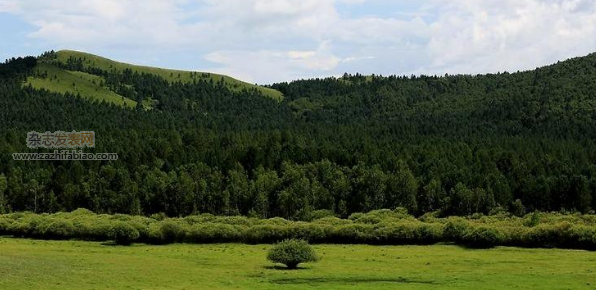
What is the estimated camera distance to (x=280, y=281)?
6944 centimetres

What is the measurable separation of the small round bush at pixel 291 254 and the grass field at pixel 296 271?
4.29 feet

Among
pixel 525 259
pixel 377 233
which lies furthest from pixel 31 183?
pixel 525 259

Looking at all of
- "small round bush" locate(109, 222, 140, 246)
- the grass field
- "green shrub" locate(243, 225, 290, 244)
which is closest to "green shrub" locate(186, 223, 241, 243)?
"green shrub" locate(243, 225, 290, 244)

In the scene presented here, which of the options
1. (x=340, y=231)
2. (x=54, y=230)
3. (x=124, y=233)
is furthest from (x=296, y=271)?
(x=54, y=230)

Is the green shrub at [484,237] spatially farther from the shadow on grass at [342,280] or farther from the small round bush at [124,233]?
the small round bush at [124,233]

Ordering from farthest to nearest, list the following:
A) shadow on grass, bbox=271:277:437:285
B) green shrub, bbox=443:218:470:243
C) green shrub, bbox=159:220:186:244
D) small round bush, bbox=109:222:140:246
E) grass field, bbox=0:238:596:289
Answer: green shrub, bbox=159:220:186:244 → small round bush, bbox=109:222:140:246 → green shrub, bbox=443:218:470:243 → shadow on grass, bbox=271:277:437:285 → grass field, bbox=0:238:596:289

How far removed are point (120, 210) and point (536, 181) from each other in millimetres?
99795

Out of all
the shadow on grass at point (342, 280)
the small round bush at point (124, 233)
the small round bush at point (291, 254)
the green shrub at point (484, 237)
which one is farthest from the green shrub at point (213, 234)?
the shadow on grass at point (342, 280)

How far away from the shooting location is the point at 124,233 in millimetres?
113438

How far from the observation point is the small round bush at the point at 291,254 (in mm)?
80750

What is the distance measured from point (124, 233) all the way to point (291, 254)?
42374 millimetres

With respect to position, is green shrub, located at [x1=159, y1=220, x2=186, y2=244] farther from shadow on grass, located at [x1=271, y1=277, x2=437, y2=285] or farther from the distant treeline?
shadow on grass, located at [x1=271, y1=277, x2=437, y2=285]

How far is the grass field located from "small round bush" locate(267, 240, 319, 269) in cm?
131

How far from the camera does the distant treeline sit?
4031 inches
